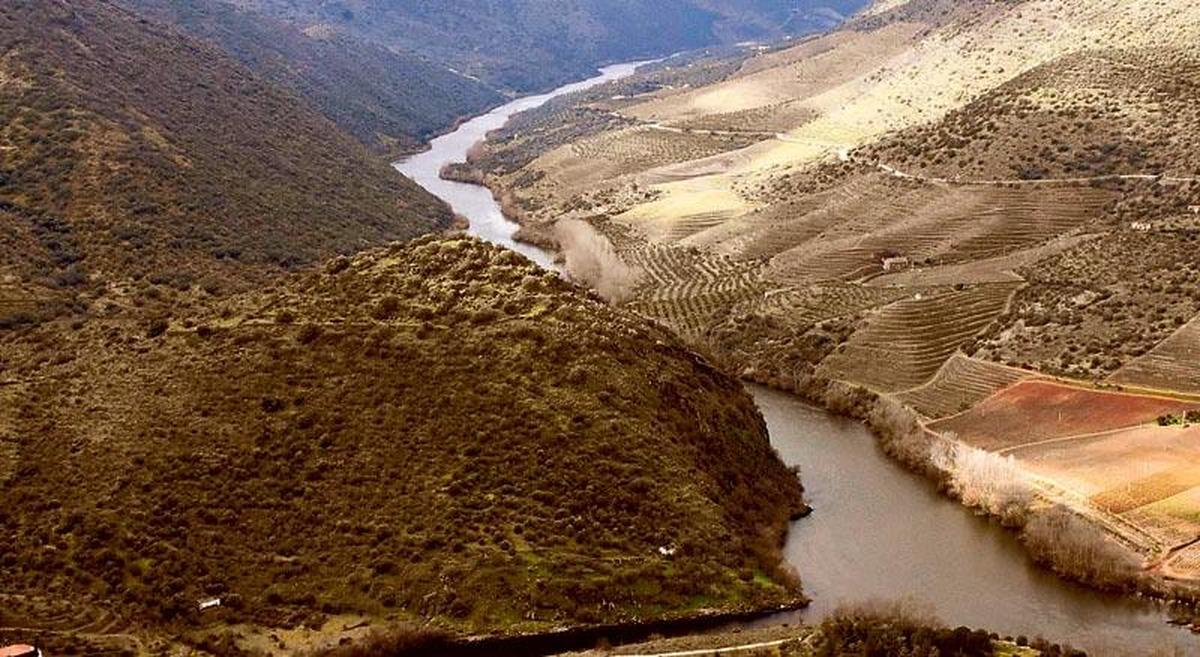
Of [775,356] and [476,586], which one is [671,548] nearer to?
[476,586]

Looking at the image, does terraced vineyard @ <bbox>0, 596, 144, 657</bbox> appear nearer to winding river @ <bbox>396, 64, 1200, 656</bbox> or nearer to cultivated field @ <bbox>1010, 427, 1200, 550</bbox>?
winding river @ <bbox>396, 64, 1200, 656</bbox>

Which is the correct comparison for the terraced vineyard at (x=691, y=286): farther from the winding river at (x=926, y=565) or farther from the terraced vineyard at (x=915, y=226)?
the winding river at (x=926, y=565)

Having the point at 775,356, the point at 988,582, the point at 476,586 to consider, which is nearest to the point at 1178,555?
the point at 988,582

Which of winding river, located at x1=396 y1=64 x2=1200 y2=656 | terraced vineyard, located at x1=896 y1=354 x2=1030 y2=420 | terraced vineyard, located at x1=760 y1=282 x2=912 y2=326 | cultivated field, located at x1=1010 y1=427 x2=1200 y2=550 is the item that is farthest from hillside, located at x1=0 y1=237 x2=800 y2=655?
terraced vineyard, located at x1=760 y1=282 x2=912 y2=326

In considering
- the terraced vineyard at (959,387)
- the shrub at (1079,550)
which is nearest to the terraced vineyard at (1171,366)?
the terraced vineyard at (959,387)

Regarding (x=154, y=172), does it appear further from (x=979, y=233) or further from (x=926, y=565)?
(x=926, y=565)

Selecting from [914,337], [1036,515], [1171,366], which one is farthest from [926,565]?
[914,337]
